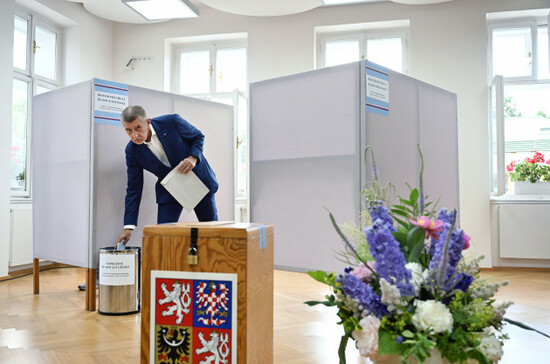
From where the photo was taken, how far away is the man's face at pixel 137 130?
9.61 ft

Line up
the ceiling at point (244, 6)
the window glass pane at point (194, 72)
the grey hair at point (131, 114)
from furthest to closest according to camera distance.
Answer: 1. the window glass pane at point (194, 72)
2. the ceiling at point (244, 6)
3. the grey hair at point (131, 114)

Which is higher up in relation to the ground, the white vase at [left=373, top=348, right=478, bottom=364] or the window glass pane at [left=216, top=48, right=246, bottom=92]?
the window glass pane at [left=216, top=48, right=246, bottom=92]

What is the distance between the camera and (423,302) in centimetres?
71

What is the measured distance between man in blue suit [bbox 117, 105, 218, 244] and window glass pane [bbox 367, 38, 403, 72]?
154 inches

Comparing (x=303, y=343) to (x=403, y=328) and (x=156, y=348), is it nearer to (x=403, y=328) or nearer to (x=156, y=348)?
(x=156, y=348)

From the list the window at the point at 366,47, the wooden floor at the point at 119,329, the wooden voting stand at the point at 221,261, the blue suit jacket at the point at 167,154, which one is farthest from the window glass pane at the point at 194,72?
the wooden voting stand at the point at 221,261

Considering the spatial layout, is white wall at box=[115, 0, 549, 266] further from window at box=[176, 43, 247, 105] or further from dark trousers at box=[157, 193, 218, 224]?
dark trousers at box=[157, 193, 218, 224]

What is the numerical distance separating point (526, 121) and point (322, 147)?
4.67 metres

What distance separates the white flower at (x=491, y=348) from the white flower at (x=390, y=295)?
0.14 metres

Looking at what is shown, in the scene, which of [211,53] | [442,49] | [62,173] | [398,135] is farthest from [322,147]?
[211,53]

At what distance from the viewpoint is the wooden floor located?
232 cm

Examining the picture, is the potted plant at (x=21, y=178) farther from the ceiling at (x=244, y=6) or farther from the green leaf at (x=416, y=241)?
the green leaf at (x=416, y=241)

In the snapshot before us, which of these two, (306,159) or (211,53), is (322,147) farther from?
(211,53)

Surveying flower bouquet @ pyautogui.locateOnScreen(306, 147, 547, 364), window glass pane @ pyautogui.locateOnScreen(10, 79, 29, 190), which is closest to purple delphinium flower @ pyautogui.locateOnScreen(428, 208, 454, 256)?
flower bouquet @ pyautogui.locateOnScreen(306, 147, 547, 364)
